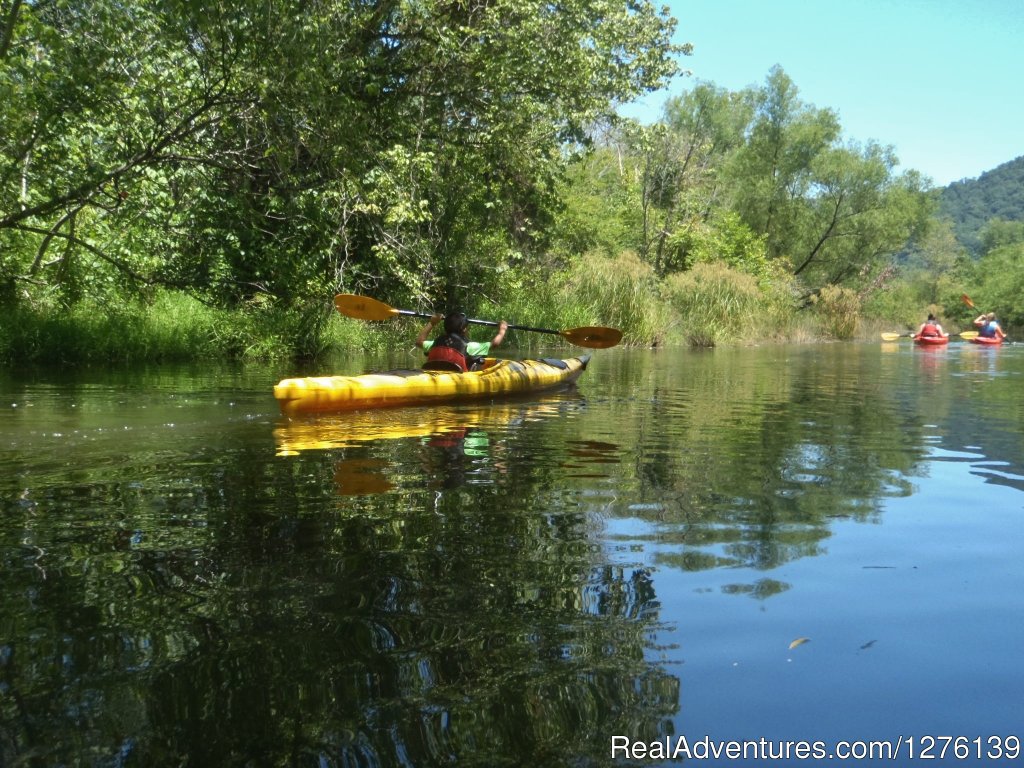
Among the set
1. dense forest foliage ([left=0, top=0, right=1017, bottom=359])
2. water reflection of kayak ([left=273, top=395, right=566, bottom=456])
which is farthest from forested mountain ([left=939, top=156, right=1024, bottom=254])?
water reflection of kayak ([left=273, top=395, right=566, bottom=456])

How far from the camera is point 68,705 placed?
6.88 feet

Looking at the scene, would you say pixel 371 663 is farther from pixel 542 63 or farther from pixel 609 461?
pixel 542 63

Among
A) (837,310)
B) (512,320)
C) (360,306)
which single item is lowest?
(360,306)

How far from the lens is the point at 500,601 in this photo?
289 centimetres

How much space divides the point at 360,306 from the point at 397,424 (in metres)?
3.61

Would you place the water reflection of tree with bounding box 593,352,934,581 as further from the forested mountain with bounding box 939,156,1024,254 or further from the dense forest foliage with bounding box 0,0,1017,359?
A: the forested mountain with bounding box 939,156,1024,254

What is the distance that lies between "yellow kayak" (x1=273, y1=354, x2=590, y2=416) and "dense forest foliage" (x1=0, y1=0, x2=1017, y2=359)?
3.62 meters

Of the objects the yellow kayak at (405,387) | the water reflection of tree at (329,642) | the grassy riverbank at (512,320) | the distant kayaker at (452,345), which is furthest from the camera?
the grassy riverbank at (512,320)

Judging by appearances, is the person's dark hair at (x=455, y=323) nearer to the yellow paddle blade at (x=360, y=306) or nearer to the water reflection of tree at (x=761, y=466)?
the yellow paddle blade at (x=360, y=306)

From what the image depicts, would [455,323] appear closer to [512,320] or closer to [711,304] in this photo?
[512,320]

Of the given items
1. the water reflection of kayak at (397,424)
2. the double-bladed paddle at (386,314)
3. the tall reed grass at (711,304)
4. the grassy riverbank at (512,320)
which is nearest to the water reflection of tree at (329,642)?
the water reflection of kayak at (397,424)

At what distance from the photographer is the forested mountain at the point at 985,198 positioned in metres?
144

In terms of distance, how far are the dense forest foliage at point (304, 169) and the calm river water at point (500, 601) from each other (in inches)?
188

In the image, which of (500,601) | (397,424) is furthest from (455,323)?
(500,601)
